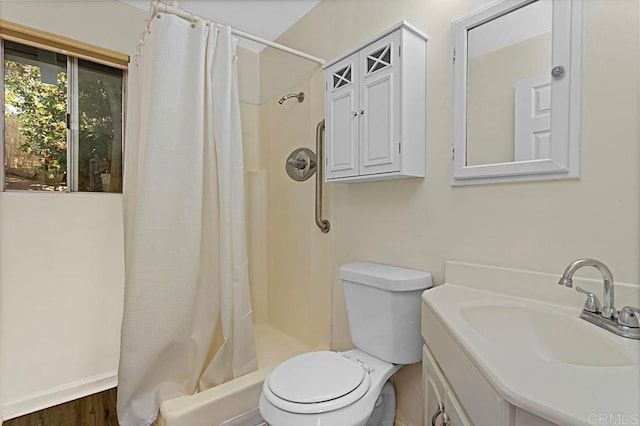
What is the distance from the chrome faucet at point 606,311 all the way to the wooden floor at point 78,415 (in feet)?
6.65

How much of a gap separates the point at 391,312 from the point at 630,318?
751 millimetres

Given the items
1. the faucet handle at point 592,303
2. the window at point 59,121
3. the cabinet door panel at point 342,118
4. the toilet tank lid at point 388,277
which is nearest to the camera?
the faucet handle at point 592,303

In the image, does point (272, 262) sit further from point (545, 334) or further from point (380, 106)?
point (545, 334)

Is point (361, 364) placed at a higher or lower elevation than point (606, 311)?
lower

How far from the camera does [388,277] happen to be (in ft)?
4.57

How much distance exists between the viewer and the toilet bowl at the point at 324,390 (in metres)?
1.09

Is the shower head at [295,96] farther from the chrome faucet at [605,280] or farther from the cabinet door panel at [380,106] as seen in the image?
the chrome faucet at [605,280]

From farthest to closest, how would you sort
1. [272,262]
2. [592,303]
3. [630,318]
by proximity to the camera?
[272,262], [592,303], [630,318]

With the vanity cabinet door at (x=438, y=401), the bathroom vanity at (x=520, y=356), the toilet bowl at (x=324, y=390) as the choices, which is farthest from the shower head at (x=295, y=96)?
the vanity cabinet door at (x=438, y=401)

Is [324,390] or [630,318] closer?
[630,318]

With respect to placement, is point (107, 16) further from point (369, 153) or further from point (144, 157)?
point (369, 153)

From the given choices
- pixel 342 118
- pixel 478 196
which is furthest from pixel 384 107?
pixel 478 196

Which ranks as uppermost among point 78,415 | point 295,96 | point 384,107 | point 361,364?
point 295,96

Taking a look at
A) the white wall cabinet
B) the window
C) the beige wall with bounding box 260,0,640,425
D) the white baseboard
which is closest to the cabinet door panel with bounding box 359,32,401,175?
the white wall cabinet
